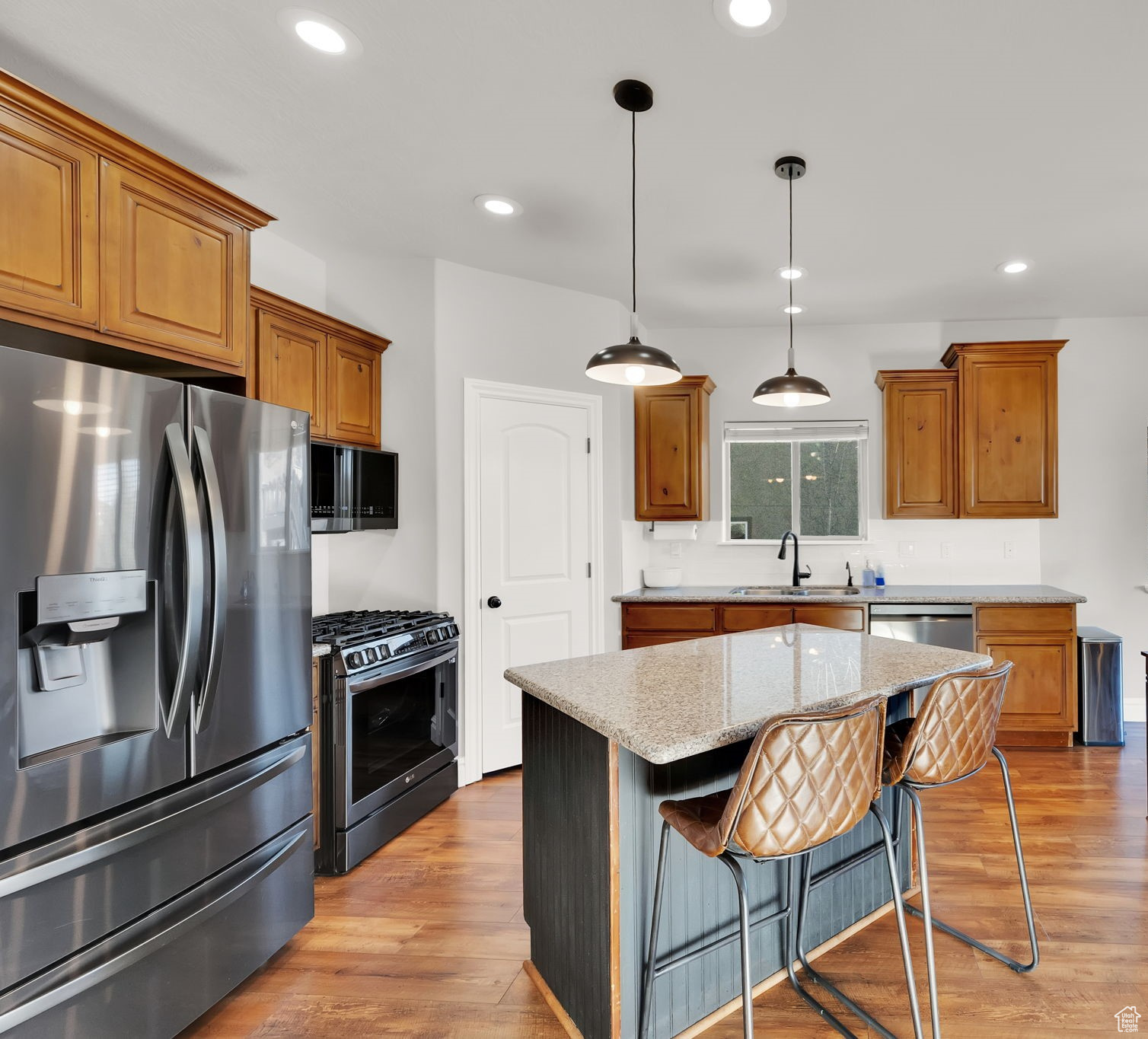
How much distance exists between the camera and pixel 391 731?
2.83 meters

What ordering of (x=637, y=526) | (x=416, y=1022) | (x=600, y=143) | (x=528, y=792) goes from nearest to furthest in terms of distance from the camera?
(x=416, y=1022) → (x=528, y=792) → (x=600, y=143) → (x=637, y=526)

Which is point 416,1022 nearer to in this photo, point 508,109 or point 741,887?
point 741,887

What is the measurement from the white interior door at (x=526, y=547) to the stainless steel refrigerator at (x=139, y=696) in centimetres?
154

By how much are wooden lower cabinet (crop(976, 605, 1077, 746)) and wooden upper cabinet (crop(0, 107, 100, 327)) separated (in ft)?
14.5

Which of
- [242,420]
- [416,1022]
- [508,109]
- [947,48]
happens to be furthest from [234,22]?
[416,1022]

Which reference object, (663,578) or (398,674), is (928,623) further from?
(398,674)

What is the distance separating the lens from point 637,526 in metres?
4.70

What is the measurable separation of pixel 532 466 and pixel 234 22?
7.54 ft

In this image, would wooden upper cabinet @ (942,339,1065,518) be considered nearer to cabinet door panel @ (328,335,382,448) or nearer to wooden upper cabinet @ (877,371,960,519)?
wooden upper cabinet @ (877,371,960,519)

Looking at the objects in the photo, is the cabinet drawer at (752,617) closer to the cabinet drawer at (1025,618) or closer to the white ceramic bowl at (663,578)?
the white ceramic bowl at (663,578)

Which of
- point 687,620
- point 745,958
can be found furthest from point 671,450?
point 745,958

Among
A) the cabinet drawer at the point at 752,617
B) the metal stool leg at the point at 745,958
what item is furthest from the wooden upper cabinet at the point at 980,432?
the metal stool leg at the point at 745,958

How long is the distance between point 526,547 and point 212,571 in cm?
206

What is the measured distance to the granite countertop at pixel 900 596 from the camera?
153 inches
